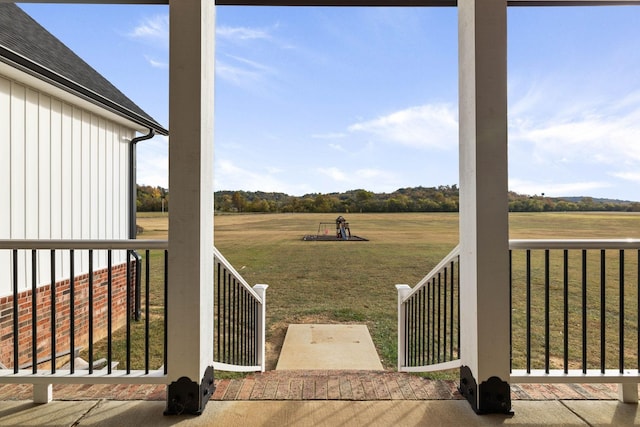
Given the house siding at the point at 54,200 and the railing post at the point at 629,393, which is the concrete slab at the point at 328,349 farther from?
the house siding at the point at 54,200

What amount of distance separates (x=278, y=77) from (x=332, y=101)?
465 centimetres

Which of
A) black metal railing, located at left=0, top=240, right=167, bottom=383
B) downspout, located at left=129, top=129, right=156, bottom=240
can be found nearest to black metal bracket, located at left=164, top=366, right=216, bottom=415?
black metal railing, located at left=0, top=240, right=167, bottom=383

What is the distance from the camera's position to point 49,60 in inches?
133

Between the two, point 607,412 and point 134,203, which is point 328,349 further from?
point 134,203

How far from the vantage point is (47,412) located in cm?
161

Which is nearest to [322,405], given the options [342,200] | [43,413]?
[43,413]

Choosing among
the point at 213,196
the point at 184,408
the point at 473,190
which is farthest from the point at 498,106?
the point at 184,408

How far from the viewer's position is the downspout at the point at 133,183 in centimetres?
461

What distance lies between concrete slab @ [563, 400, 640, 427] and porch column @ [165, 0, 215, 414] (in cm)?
196

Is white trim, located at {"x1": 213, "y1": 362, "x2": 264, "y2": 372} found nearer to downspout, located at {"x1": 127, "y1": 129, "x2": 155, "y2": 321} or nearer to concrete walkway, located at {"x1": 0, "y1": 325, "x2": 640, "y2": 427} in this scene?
concrete walkway, located at {"x1": 0, "y1": 325, "x2": 640, "y2": 427}

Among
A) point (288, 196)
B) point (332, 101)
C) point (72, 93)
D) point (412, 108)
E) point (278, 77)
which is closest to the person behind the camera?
point (72, 93)

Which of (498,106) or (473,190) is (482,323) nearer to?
(473,190)

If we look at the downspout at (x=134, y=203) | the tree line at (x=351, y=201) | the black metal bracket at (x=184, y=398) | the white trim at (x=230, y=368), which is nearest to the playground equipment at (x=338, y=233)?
the tree line at (x=351, y=201)

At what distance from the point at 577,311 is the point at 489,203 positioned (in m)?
6.75
